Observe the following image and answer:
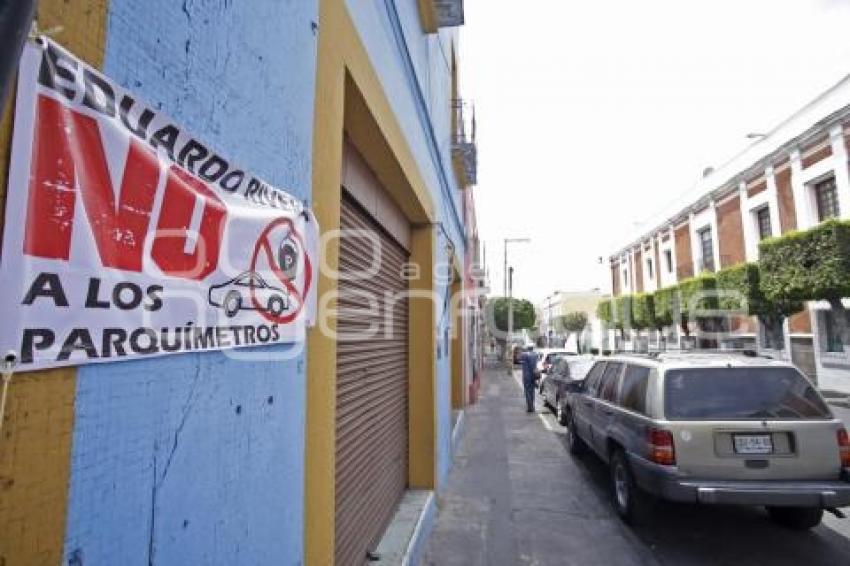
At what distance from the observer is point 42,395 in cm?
100

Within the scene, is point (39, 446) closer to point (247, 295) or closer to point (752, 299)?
point (247, 295)

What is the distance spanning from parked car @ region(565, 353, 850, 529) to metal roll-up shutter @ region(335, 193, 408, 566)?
8.51 feet

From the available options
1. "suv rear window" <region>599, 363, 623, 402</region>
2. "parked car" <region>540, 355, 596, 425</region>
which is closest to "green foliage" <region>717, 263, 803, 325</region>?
"parked car" <region>540, 355, 596, 425</region>

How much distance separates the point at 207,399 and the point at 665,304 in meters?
28.5

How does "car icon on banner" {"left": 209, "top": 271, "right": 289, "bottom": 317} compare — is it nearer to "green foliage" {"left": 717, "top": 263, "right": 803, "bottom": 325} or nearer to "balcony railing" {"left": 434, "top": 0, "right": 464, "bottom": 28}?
"balcony railing" {"left": 434, "top": 0, "right": 464, "bottom": 28}

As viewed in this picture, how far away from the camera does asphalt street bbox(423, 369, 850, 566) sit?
475cm

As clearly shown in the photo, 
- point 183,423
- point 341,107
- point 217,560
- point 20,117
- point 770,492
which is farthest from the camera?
point 770,492

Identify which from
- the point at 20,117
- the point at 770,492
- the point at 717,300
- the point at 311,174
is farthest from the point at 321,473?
the point at 717,300

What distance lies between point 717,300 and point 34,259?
24434mm

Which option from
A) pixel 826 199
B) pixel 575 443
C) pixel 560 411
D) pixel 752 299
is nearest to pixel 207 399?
pixel 575 443

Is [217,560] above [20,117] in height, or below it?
below

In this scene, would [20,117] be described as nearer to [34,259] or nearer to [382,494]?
[34,259]

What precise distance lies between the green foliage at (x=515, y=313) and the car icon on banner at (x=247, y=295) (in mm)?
39054

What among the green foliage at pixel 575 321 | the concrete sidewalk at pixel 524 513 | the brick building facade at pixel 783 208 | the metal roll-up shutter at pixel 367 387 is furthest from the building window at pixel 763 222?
the green foliage at pixel 575 321
